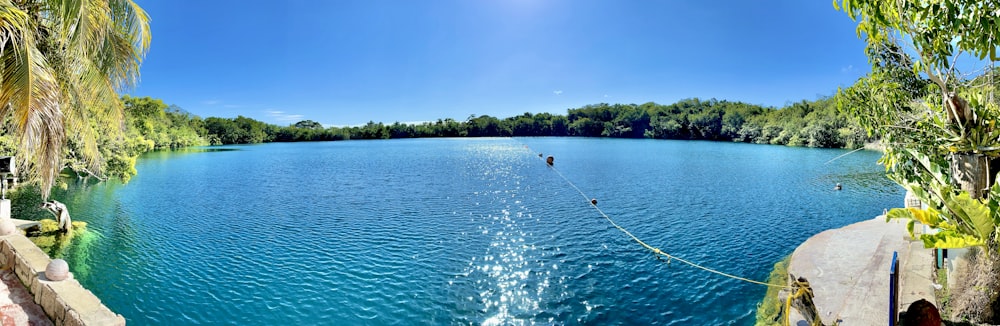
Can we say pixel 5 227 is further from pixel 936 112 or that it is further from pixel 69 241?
pixel 936 112

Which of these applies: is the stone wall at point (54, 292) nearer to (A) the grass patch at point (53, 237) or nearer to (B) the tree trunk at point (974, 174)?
(A) the grass patch at point (53, 237)

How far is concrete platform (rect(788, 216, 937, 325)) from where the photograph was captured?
6551 mm

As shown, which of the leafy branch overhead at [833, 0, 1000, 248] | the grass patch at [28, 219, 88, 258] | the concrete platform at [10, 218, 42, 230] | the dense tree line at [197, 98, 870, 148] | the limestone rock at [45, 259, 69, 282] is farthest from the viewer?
the dense tree line at [197, 98, 870, 148]

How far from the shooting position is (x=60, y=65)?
8562 millimetres

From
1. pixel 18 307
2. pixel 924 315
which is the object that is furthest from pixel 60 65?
pixel 924 315

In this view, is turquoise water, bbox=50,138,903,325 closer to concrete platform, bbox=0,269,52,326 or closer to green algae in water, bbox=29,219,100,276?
green algae in water, bbox=29,219,100,276

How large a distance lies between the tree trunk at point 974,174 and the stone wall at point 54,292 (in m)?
10.3

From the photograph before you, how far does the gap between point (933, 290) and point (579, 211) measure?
10.5m

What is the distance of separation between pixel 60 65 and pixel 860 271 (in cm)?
1570

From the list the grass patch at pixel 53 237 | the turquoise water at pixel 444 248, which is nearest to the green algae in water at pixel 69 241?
the grass patch at pixel 53 237

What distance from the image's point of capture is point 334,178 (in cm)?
2856

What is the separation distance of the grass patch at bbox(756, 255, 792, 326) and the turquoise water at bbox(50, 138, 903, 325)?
0.76 ft

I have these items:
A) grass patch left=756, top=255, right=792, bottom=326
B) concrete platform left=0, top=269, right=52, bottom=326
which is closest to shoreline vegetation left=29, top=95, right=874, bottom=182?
concrete platform left=0, top=269, right=52, bottom=326

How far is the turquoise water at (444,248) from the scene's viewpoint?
26.8ft
